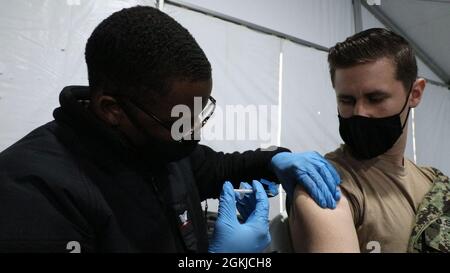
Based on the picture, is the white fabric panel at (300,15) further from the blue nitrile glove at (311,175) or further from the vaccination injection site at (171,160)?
the blue nitrile glove at (311,175)

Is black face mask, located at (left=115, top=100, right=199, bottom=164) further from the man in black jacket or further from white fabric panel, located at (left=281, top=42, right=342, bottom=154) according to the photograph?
white fabric panel, located at (left=281, top=42, right=342, bottom=154)

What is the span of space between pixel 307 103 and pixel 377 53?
1789 millimetres

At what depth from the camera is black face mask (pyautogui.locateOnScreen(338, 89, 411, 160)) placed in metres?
1.08

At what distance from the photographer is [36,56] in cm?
172

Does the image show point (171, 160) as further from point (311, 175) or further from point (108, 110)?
point (311, 175)

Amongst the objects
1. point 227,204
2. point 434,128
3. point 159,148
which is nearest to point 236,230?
point 227,204

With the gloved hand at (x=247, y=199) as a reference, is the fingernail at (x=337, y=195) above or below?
above

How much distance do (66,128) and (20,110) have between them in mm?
1093

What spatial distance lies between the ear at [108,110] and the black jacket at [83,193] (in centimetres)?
3

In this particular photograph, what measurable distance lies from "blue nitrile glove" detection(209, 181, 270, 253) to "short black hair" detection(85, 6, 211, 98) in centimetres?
50

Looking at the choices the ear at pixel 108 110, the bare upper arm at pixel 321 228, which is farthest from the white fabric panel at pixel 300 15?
the bare upper arm at pixel 321 228

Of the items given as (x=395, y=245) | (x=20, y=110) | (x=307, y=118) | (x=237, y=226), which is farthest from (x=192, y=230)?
(x=307, y=118)

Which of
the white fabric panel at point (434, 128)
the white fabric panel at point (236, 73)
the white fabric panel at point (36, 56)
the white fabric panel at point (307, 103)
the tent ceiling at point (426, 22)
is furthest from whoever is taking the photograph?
the white fabric panel at point (434, 128)

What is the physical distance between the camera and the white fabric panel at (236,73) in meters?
2.30
